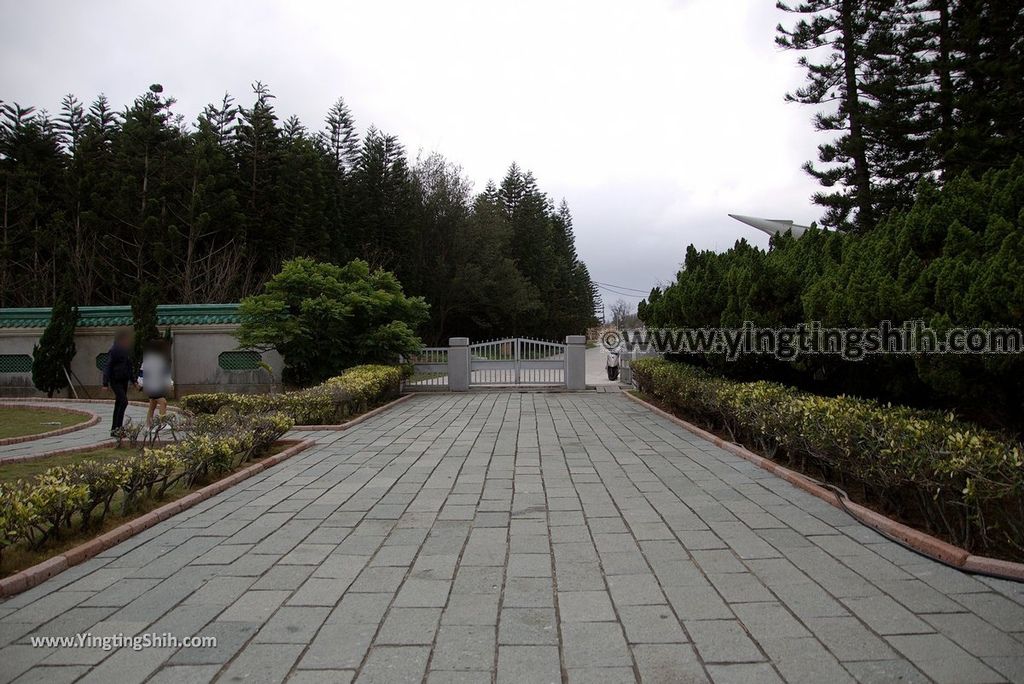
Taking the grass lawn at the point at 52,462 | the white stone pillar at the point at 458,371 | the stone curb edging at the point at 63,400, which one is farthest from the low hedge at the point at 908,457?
the stone curb edging at the point at 63,400

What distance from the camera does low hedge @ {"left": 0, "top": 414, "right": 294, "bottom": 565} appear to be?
3.69 meters

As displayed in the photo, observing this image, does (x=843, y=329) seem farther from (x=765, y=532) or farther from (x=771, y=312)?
(x=765, y=532)

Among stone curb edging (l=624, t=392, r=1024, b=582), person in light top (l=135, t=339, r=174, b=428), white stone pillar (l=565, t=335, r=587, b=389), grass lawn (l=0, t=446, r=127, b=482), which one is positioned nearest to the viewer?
stone curb edging (l=624, t=392, r=1024, b=582)

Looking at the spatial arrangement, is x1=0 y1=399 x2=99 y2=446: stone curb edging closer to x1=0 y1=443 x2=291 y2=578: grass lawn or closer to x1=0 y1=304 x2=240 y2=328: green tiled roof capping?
x1=0 y1=443 x2=291 y2=578: grass lawn

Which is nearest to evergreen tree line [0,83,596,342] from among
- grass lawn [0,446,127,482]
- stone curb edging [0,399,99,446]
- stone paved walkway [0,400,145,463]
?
stone curb edging [0,399,99,446]

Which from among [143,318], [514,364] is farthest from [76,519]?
[514,364]

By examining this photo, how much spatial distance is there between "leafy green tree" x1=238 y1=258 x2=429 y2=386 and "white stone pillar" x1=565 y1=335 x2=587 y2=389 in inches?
149

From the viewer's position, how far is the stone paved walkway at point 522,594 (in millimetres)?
2613

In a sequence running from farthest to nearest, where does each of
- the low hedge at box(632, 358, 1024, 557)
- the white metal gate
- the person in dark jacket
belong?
the white metal gate
the person in dark jacket
the low hedge at box(632, 358, 1024, 557)

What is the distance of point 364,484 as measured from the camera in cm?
589

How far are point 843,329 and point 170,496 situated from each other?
248 inches

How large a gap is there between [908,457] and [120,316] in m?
16.4

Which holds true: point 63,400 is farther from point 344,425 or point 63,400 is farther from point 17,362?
point 344,425

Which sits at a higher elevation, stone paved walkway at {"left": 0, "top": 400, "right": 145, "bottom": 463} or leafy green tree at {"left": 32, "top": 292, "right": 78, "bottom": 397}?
leafy green tree at {"left": 32, "top": 292, "right": 78, "bottom": 397}
